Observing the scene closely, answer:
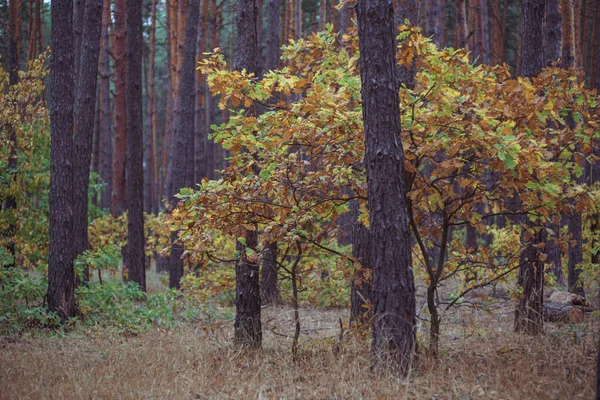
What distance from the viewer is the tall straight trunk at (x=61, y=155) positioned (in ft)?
29.8

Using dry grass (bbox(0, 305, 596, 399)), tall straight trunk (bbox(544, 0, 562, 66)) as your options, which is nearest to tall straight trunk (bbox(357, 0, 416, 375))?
dry grass (bbox(0, 305, 596, 399))

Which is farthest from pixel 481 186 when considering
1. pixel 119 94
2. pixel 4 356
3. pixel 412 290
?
pixel 119 94

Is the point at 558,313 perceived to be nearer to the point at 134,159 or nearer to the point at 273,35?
the point at 134,159

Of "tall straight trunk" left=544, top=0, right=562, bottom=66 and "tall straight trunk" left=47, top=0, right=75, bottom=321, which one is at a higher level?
"tall straight trunk" left=544, top=0, right=562, bottom=66

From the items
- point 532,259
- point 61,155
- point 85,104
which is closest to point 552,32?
point 532,259

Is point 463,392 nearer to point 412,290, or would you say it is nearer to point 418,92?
point 412,290

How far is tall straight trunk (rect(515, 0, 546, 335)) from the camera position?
7.25 meters

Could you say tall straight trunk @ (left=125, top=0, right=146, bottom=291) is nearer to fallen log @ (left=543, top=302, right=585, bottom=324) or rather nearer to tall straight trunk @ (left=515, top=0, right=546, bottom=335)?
tall straight trunk @ (left=515, top=0, right=546, bottom=335)

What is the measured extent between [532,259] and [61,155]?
23.0ft

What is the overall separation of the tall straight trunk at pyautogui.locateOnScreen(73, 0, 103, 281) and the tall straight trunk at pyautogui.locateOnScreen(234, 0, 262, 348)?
13.5ft

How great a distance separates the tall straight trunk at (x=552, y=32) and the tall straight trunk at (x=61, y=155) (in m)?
7.71

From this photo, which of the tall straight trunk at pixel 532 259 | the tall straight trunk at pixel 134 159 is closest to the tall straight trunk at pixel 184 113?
the tall straight trunk at pixel 134 159

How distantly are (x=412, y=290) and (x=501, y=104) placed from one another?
1.98m

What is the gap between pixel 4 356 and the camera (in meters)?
6.91
